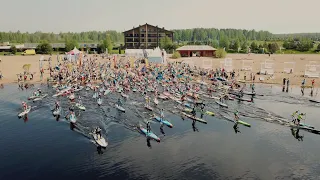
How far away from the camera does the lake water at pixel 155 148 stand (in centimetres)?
3297

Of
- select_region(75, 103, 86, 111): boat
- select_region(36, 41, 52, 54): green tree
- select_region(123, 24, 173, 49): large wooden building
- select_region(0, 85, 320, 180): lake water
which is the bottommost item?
select_region(0, 85, 320, 180): lake water

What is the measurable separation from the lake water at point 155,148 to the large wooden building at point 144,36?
133 m

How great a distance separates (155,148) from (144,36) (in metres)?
153

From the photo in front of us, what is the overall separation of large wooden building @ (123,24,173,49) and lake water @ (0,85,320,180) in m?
133

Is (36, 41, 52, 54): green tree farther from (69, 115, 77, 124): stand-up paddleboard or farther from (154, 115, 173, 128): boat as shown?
(154, 115, 173, 128): boat

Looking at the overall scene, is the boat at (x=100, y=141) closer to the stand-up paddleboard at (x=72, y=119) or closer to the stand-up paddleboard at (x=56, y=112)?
the stand-up paddleboard at (x=72, y=119)

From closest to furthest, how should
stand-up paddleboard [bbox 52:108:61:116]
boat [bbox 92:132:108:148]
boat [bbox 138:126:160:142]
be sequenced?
→ boat [bbox 92:132:108:148], boat [bbox 138:126:160:142], stand-up paddleboard [bbox 52:108:61:116]

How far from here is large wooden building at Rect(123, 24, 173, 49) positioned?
7279 inches

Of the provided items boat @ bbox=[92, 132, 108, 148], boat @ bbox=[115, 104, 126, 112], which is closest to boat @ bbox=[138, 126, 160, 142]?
boat @ bbox=[92, 132, 108, 148]

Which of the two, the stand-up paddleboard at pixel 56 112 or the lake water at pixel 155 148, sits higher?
the stand-up paddleboard at pixel 56 112

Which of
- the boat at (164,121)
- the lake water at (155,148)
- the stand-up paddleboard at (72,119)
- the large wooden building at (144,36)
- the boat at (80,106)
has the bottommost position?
the lake water at (155,148)

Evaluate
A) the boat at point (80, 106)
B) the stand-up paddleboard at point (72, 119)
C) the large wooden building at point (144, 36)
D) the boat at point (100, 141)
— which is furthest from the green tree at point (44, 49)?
the boat at point (100, 141)

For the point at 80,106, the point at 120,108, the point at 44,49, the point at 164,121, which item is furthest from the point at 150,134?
the point at 44,49

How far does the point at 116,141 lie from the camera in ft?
135
